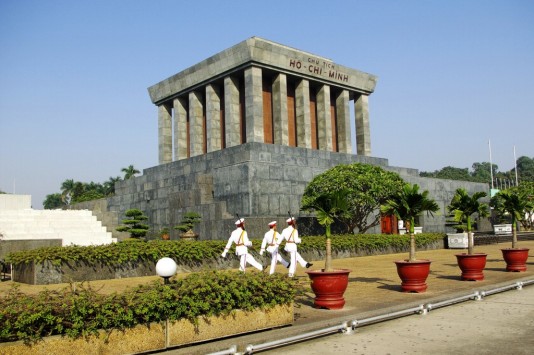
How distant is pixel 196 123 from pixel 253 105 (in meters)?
7.97

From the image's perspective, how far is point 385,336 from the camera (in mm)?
7516

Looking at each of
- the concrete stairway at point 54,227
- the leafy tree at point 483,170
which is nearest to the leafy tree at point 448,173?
the leafy tree at point 483,170

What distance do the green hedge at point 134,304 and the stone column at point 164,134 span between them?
34368 mm

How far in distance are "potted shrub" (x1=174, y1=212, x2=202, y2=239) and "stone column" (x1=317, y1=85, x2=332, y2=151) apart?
580 inches

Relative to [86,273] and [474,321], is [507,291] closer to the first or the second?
[474,321]

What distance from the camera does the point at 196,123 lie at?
38344 mm

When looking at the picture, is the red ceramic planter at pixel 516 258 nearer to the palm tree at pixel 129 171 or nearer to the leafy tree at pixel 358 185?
the leafy tree at pixel 358 185

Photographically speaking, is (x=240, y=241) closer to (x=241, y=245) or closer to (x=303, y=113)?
(x=241, y=245)

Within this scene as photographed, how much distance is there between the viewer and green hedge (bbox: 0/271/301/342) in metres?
5.80

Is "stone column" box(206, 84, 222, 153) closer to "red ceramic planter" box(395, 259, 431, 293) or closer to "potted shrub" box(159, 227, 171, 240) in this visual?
"potted shrub" box(159, 227, 171, 240)

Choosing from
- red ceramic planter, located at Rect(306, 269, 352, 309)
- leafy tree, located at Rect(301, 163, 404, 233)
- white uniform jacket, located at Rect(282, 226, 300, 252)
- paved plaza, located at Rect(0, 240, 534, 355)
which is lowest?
paved plaza, located at Rect(0, 240, 534, 355)

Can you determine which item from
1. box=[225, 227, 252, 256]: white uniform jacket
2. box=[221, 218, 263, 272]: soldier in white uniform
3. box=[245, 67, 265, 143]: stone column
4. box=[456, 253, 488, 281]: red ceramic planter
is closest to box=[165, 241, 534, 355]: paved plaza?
box=[456, 253, 488, 281]: red ceramic planter

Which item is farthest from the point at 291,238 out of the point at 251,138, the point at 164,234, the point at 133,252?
the point at 251,138

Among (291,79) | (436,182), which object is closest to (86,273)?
(291,79)
